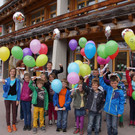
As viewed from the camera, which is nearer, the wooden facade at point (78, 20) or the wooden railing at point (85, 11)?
the wooden facade at point (78, 20)

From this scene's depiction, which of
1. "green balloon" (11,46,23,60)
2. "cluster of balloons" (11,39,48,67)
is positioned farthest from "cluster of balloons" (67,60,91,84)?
"green balloon" (11,46,23,60)

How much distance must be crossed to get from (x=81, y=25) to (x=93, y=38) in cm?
A: 130

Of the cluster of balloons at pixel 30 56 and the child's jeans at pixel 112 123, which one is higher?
the cluster of balloons at pixel 30 56

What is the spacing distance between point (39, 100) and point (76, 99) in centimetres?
87

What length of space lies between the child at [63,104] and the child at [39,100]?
Result: 0.84 feet

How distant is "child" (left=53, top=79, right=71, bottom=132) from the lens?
3303mm

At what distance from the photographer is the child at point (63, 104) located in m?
3.30

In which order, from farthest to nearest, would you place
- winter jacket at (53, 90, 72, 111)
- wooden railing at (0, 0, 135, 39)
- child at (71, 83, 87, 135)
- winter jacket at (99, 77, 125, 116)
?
wooden railing at (0, 0, 135, 39) → winter jacket at (53, 90, 72, 111) → child at (71, 83, 87, 135) → winter jacket at (99, 77, 125, 116)

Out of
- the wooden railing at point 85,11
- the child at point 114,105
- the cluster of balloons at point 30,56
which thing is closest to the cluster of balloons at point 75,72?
the child at point 114,105

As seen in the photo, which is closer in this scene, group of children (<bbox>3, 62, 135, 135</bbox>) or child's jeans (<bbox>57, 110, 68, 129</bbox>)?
group of children (<bbox>3, 62, 135, 135</bbox>)

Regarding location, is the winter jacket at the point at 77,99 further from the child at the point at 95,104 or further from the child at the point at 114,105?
the child at the point at 114,105

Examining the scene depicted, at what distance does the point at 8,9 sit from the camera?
12.8 meters

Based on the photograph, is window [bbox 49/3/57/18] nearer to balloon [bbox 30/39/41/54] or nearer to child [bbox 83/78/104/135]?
balloon [bbox 30/39/41/54]

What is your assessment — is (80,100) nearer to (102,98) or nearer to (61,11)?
(102,98)
